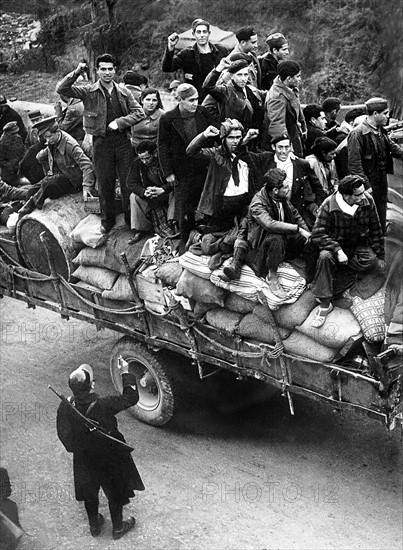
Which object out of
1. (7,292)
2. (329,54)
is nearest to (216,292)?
(7,292)

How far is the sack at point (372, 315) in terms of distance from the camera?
4176 mm

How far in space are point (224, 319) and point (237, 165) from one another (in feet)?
3.10

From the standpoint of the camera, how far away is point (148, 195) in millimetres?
5242

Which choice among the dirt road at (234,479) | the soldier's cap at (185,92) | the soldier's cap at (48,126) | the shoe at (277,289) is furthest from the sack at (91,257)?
the shoe at (277,289)

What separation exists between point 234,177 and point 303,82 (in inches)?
172

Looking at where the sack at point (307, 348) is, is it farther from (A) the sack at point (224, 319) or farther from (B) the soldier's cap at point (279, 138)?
(B) the soldier's cap at point (279, 138)

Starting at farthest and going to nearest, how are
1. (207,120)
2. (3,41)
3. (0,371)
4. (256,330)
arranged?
(3,41) → (0,371) → (207,120) → (256,330)

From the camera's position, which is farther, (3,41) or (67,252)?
(3,41)

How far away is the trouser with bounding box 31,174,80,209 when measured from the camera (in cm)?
586

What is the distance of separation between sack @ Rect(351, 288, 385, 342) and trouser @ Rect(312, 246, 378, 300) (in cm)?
13

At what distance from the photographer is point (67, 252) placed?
5.69m

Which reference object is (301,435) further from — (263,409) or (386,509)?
(386,509)

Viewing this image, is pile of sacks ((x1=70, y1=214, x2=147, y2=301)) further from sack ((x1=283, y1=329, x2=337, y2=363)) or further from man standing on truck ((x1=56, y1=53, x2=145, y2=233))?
sack ((x1=283, y1=329, x2=337, y2=363))

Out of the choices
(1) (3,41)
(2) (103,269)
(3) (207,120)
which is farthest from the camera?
(1) (3,41)
